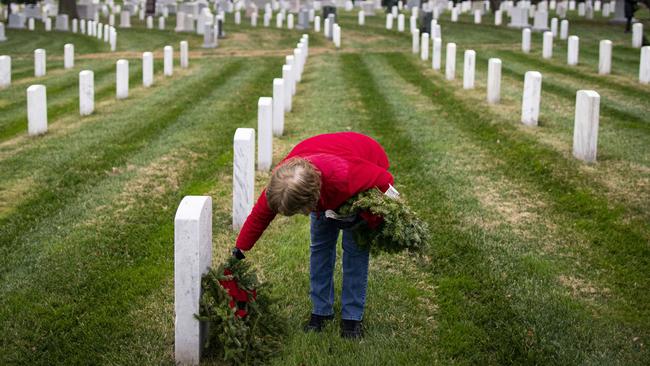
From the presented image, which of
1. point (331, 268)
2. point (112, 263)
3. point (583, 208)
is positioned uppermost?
point (331, 268)

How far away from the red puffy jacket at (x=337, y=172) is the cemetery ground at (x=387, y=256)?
89 cm

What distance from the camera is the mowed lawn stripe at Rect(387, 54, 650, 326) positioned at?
666 cm

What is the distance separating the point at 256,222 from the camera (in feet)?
16.2

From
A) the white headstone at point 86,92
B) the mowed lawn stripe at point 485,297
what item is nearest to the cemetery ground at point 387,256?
the mowed lawn stripe at point 485,297

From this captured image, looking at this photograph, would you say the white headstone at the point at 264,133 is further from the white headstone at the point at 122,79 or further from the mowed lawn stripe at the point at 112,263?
the white headstone at the point at 122,79

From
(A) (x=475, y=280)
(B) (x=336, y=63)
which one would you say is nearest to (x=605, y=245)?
(A) (x=475, y=280)

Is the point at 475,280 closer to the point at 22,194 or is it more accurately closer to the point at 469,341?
the point at 469,341

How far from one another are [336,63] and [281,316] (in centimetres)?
1921

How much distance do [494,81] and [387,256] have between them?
30.1ft

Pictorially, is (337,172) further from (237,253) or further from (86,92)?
(86,92)

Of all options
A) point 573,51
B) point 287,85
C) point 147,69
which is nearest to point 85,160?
point 287,85

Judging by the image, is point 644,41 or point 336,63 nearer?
point 336,63

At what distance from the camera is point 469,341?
5449 mm

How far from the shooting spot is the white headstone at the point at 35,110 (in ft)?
43.8
